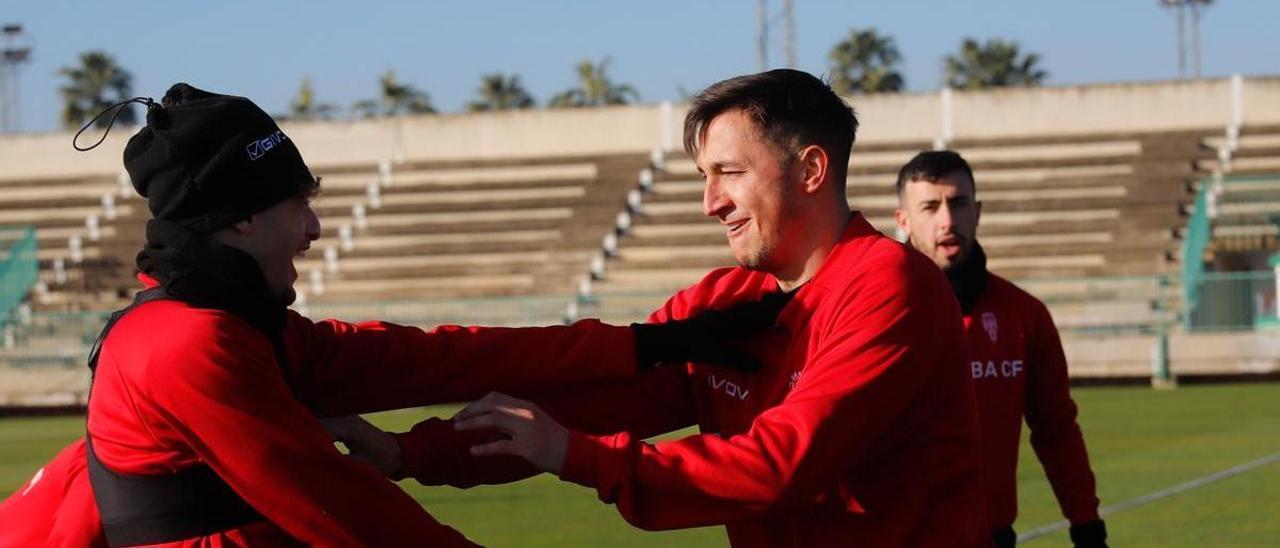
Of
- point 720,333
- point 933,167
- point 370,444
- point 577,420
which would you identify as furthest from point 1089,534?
point 370,444

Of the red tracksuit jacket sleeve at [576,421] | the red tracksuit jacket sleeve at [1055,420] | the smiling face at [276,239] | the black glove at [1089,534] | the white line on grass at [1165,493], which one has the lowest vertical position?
the white line on grass at [1165,493]

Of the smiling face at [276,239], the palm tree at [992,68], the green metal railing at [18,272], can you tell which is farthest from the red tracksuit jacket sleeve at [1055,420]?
the palm tree at [992,68]

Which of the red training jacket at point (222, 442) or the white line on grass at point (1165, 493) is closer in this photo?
the red training jacket at point (222, 442)

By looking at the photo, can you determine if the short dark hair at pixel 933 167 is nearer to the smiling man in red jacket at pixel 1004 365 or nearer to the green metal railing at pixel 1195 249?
the smiling man in red jacket at pixel 1004 365

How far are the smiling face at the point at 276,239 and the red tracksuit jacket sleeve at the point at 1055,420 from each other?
3.34 metres

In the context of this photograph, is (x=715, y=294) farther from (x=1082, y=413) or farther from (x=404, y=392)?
(x=1082, y=413)

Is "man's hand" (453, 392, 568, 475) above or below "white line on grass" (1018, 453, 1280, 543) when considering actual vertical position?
above

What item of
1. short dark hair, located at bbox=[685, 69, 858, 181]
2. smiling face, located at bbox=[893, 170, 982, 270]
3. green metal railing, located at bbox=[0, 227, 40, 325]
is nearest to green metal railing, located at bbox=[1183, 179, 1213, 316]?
green metal railing, located at bbox=[0, 227, 40, 325]

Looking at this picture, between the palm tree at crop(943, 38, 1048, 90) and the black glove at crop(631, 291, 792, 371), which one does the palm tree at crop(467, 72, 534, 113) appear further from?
the black glove at crop(631, 291, 792, 371)

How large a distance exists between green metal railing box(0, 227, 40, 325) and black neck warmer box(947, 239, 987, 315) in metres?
24.1

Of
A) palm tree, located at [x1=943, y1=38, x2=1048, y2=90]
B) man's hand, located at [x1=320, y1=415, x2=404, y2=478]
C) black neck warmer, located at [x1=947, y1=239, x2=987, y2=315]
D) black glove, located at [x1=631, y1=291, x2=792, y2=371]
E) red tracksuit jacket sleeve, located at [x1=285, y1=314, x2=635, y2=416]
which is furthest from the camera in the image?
palm tree, located at [x1=943, y1=38, x2=1048, y2=90]

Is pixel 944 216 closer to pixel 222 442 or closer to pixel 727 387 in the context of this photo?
pixel 727 387

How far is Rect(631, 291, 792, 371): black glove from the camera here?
11.6 ft

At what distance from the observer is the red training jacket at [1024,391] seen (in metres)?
5.71
